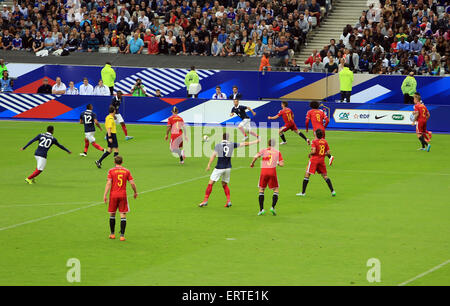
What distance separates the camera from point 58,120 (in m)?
46.1

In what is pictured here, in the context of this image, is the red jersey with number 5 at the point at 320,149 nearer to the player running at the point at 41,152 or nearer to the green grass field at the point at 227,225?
the green grass field at the point at 227,225

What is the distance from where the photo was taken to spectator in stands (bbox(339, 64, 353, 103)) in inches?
1725

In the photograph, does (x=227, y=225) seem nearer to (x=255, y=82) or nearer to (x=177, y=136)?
(x=177, y=136)

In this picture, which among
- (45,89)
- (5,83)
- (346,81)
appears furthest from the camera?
(45,89)

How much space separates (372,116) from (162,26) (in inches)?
597

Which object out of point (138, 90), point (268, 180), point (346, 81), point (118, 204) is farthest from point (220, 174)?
point (138, 90)

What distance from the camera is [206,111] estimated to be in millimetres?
44281

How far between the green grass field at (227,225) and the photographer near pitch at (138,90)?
13.8m

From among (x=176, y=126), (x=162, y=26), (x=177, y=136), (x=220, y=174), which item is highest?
(x=162, y=26)

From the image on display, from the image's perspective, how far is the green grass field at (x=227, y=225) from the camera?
16.0 m

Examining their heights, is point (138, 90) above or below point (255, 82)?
below

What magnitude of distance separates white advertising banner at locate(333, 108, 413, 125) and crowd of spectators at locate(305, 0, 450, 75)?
304cm
